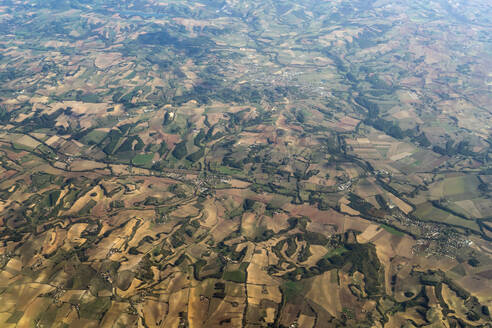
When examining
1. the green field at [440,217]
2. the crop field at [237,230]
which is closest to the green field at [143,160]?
the crop field at [237,230]

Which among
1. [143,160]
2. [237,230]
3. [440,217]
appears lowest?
[143,160]

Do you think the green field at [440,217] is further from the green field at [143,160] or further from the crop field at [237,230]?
the green field at [143,160]

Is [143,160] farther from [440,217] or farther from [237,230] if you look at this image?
[440,217]

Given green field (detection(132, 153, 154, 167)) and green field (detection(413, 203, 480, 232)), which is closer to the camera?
green field (detection(413, 203, 480, 232))

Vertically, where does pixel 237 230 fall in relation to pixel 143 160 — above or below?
above

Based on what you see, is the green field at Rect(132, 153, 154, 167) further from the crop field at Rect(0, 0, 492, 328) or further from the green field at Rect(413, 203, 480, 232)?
the green field at Rect(413, 203, 480, 232)

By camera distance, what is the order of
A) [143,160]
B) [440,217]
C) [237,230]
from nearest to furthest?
[237,230], [440,217], [143,160]

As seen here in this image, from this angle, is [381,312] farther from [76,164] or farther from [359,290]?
[76,164]

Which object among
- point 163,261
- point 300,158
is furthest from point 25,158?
point 300,158

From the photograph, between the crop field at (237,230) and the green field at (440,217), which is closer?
the crop field at (237,230)

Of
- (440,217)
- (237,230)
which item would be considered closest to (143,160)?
(237,230)

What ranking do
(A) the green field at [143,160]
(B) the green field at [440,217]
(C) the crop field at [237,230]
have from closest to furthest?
(C) the crop field at [237,230]
(B) the green field at [440,217]
(A) the green field at [143,160]

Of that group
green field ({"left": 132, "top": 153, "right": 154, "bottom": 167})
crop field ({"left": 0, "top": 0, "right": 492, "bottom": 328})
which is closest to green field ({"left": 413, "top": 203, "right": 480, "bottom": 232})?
crop field ({"left": 0, "top": 0, "right": 492, "bottom": 328})

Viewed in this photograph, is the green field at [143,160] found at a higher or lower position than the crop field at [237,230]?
lower
